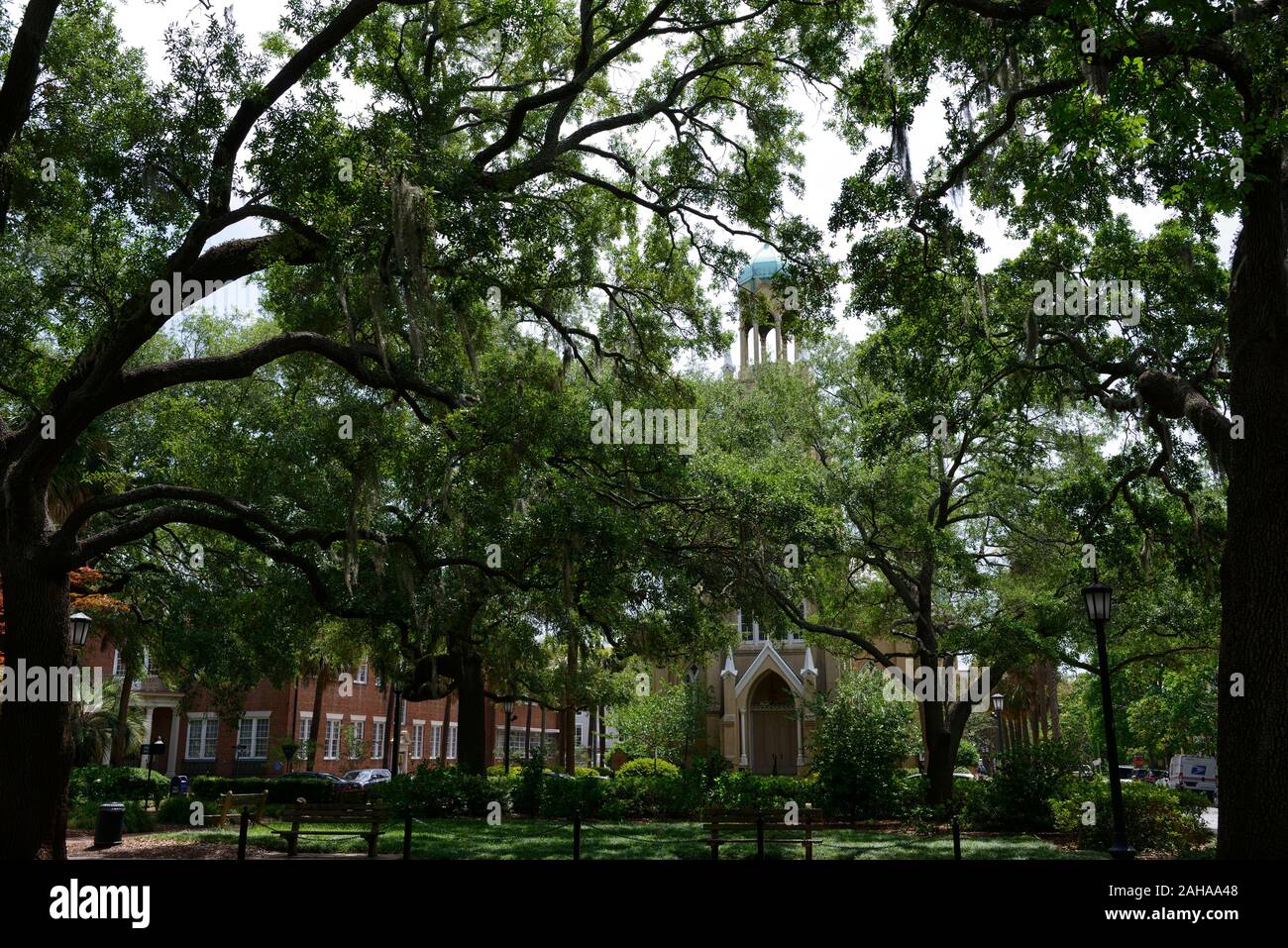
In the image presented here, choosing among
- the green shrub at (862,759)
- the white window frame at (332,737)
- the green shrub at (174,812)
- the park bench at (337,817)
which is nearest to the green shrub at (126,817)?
the green shrub at (174,812)

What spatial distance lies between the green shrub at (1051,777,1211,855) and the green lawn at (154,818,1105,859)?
35.9 inches

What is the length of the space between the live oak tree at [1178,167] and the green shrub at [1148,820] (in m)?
7.46

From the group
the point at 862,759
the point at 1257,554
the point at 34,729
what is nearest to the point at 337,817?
the point at 34,729

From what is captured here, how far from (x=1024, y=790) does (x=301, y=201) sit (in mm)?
19651

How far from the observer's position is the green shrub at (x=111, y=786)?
26.4 m

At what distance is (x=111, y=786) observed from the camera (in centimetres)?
2686

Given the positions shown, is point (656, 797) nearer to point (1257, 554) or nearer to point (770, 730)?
point (1257, 554)

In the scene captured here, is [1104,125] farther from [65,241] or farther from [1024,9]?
[65,241]

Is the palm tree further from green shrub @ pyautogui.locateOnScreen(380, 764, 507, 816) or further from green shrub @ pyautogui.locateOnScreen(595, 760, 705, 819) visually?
green shrub @ pyautogui.locateOnScreen(595, 760, 705, 819)

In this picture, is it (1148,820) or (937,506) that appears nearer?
(1148,820)

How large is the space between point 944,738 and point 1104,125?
63.9 feet

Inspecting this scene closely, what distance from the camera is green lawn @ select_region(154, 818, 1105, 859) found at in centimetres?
1717

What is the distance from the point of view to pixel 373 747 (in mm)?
53781
